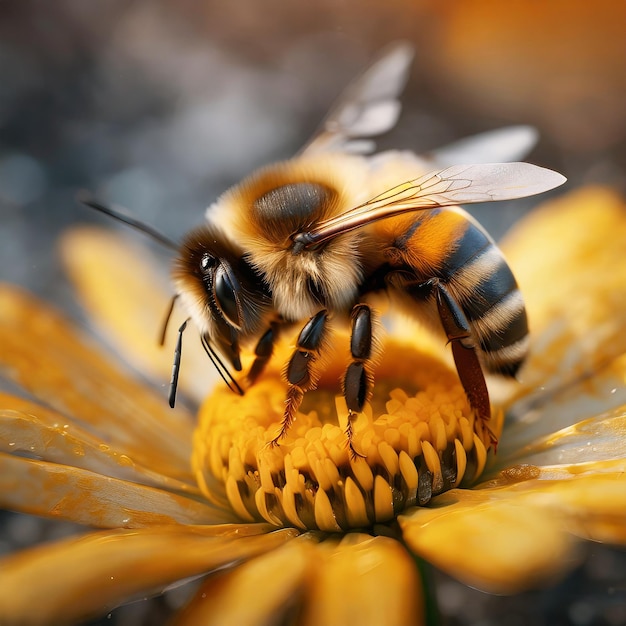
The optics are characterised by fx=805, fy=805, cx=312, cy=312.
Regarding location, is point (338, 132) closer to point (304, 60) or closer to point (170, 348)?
point (170, 348)

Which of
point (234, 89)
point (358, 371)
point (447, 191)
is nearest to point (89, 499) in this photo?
point (358, 371)

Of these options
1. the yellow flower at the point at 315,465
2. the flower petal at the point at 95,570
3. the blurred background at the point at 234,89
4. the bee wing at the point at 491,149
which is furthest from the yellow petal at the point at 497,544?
the blurred background at the point at 234,89

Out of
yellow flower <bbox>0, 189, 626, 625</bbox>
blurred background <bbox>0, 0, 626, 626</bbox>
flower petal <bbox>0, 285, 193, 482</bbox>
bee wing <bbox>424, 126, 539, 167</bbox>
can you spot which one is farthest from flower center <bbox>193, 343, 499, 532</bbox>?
blurred background <bbox>0, 0, 626, 626</bbox>

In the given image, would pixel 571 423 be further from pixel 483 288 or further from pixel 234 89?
pixel 234 89

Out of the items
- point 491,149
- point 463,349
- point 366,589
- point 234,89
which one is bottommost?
point 366,589

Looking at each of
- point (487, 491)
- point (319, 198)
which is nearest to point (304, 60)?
point (319, 198)

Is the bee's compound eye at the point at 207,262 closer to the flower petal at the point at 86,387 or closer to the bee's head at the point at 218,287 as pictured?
the bee's head at the point at 218,287
